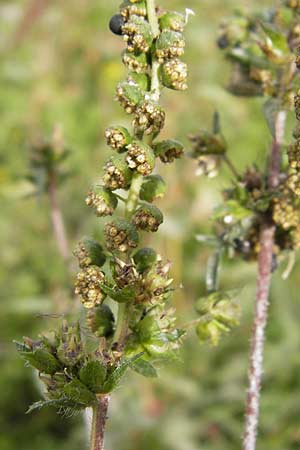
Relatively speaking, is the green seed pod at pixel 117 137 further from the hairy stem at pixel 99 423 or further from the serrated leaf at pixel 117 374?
the hairy stem at pixel 99 423

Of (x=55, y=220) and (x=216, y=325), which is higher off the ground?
(x=55, y=220)

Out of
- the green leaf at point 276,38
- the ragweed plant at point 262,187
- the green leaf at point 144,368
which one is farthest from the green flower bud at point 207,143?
the green leaf at point 144,368

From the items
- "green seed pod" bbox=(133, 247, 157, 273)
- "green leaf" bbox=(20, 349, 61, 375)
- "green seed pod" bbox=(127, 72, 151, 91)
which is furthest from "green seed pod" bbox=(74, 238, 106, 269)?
"green seed pod" bbox=(127, 72, 151, 91)

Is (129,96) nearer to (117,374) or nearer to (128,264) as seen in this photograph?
(128,264)

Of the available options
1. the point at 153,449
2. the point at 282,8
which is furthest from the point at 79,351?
the point at 153,449

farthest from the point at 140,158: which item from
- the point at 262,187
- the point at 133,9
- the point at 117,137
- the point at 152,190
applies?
the point at 262,187

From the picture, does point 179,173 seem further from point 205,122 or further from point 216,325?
point 216,325
